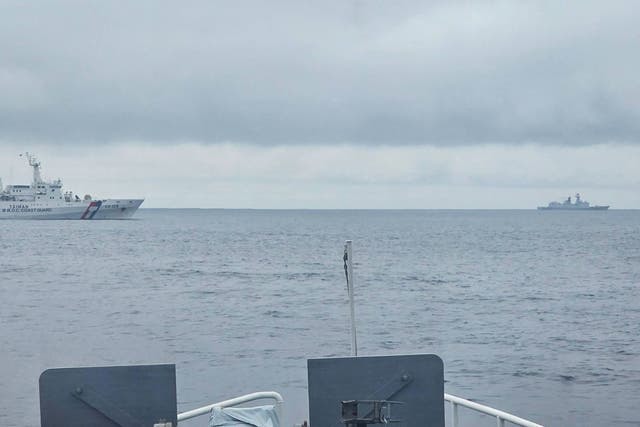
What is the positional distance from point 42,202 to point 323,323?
129524 millimetres

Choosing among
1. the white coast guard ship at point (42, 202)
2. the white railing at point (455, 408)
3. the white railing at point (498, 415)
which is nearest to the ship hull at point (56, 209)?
the white coast guard ship at point (42, 202)

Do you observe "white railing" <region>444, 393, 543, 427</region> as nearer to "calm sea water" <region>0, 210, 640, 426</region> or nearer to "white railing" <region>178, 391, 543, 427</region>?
"white railing" <region>178, 391, 543, 427</region>

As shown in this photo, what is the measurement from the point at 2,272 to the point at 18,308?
27.1 m

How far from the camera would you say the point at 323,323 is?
4059 cm

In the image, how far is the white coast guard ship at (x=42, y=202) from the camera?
518ft

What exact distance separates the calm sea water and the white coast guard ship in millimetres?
69680

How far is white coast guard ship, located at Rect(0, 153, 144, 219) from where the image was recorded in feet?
518

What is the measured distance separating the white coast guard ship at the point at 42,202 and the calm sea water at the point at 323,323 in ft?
229

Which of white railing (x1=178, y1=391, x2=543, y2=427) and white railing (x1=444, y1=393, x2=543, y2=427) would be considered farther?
white railing (x1=178, y1=391, x2=543, y2=427)

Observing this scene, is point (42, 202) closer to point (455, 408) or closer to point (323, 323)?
point (323, 323)

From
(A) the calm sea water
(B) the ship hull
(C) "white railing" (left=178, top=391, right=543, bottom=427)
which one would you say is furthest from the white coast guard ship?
(C) "white railing" (left=178, top=391, right=543, bottom=427)

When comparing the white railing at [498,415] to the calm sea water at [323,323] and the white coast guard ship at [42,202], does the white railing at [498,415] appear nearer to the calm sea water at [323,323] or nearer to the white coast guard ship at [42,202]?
the calm sea water at [323,323]

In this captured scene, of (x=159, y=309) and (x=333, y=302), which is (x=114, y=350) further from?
(x=333, y=302)

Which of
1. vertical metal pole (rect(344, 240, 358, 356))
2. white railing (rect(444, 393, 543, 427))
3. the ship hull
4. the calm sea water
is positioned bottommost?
the calm sea water
